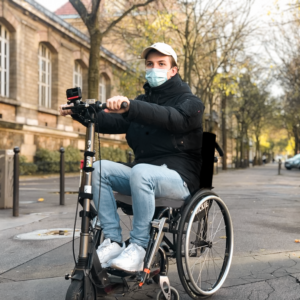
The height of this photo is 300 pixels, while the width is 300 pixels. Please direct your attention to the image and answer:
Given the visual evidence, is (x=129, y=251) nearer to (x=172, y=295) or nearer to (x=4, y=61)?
(x=172, y=295)

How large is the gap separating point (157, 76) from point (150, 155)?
1.92ft

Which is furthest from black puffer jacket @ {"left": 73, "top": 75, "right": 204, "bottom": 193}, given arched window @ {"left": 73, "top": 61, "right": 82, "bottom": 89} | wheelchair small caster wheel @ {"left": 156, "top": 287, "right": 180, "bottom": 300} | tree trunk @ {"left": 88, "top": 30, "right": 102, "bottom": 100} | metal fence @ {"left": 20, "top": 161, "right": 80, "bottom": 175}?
arched window @ {"left": 73, "top": 61, "right": 82, "bottom": 89}

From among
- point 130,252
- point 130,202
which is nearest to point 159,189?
point 130,202

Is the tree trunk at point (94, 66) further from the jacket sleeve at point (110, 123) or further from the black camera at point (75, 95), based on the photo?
the black camera at point (75, 95)

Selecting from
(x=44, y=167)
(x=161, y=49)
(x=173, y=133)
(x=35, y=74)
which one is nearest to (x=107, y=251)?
(x=173, y=133)

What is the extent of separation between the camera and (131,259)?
2.91 meters

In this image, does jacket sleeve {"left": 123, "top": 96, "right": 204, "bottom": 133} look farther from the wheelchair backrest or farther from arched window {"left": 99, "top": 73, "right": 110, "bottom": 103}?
arched window {"left": 99, "top": 73, "right": 110, "bottom": 103}

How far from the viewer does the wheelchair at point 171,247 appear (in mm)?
2703

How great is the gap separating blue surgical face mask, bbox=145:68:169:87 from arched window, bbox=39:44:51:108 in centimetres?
2279

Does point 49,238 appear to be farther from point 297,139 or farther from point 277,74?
point 297,139

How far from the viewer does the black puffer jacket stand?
3.16 meters

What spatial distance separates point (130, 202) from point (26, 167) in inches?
696

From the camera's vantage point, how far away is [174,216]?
328 centimetres

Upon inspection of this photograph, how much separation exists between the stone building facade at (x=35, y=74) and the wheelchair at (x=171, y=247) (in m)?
17.9
